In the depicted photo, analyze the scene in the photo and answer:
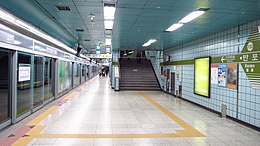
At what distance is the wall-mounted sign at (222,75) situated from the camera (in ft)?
22.2

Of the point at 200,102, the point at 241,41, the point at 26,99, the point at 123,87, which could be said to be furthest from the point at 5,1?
the point at 123,87

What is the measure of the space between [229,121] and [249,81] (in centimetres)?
137

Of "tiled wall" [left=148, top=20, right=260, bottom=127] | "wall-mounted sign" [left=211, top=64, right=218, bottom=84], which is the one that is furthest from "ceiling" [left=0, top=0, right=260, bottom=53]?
"wall-mounted sign" [left=211, top=64, right=218, bottom=84]

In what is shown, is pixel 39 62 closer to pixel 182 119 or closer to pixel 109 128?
pixel 109 128

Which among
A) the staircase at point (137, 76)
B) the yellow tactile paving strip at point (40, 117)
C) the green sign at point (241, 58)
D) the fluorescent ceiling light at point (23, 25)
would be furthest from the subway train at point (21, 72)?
the staircase at point (137, 76)

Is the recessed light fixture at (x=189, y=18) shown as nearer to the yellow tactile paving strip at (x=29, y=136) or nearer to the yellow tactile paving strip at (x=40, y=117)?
the yellow tactile paving strip at (x=29, y=136)

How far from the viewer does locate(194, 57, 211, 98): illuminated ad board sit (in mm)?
7844

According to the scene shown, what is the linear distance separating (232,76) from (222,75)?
0.54m

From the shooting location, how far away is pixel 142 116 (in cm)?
655

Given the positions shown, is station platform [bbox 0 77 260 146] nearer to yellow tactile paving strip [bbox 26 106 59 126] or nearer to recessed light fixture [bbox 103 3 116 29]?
yellow tactile paving strip [bbox 26 106 59 126]

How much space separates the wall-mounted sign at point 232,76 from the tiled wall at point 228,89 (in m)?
0.15

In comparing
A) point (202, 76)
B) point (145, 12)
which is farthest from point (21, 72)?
point (202, 76)

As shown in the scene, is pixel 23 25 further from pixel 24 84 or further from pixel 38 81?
pixel 38 81

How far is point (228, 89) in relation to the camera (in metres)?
6.63
